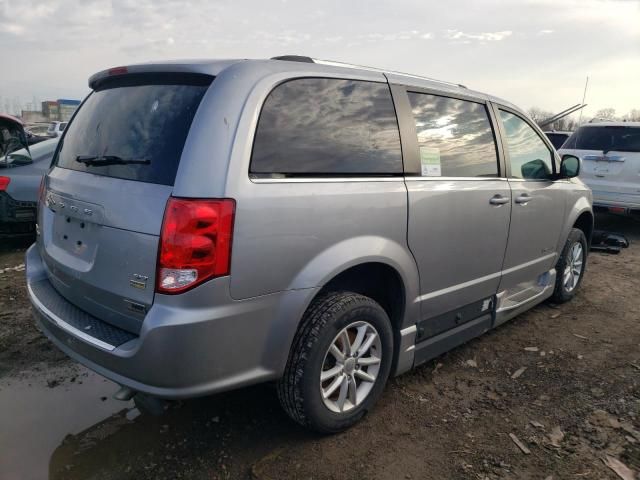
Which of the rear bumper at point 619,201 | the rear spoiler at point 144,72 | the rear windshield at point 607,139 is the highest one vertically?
the rear spoiler at point 144,72

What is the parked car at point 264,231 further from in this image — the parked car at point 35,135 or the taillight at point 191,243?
the parked car at point 35,135

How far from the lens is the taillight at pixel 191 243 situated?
6.63 ft

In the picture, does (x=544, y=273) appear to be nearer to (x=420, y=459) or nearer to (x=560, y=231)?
(x=560, y=231)

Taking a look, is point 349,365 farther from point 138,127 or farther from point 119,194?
point 138,127

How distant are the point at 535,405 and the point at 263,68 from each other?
246 cm

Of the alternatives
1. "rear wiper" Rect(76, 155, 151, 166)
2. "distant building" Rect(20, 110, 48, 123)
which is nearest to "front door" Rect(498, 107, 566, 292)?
"rear wiper" Rect(76, 155, 151, 166)

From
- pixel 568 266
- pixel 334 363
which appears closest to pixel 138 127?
pixel 334 363

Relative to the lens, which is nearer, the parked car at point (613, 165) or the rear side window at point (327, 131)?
the rear side window at point (327, 131)

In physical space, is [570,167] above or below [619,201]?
above

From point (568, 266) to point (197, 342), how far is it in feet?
12.6

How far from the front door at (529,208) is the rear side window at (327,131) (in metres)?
1.32

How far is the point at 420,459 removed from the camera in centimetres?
253

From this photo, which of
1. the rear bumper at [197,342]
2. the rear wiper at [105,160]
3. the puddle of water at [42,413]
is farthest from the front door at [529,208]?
the puddle of water at [42,413]

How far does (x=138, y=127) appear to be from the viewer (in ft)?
7.82
